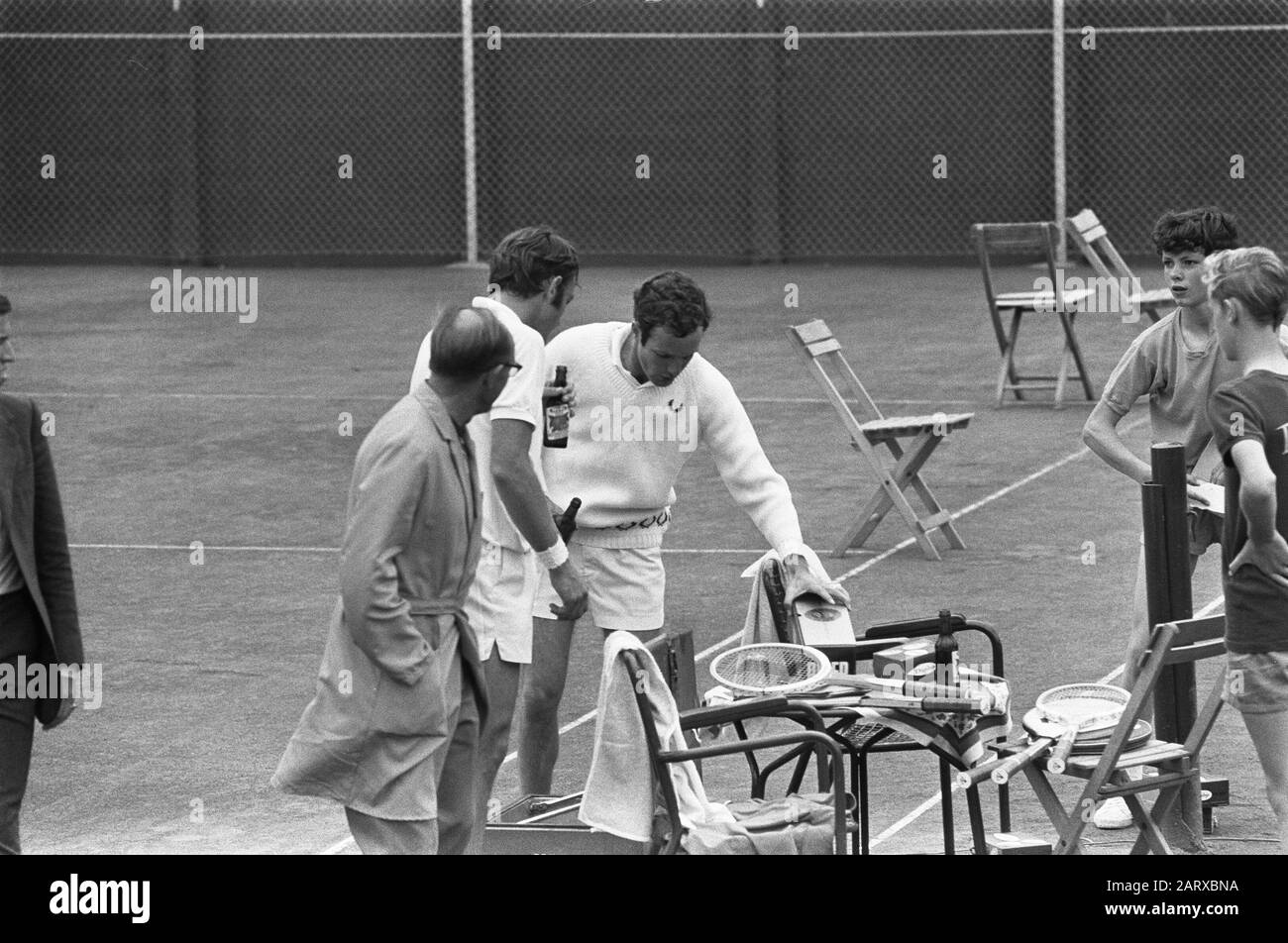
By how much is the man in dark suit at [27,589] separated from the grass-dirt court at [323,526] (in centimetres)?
121

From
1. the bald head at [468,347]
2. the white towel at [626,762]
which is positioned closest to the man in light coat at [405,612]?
the bald head at [468,347]

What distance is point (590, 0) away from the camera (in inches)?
937

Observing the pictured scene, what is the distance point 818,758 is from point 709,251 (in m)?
18.6

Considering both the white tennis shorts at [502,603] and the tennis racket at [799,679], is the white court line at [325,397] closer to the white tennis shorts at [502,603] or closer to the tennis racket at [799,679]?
the white tennis shorts at [502,603]

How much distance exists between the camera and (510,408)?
5977 mm

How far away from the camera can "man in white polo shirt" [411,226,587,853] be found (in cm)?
590

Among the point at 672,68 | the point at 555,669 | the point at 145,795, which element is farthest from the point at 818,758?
the point at 672,68

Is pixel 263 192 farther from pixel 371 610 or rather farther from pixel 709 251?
pixel 371 610

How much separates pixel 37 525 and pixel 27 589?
0.59 ft

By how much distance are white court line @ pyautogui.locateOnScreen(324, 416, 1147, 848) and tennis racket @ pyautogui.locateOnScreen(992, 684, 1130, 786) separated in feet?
3.18

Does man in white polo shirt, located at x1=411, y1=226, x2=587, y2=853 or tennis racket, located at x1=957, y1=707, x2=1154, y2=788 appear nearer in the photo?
tennis racket, located at x1=957, y1=707, x2=1154, y2=788

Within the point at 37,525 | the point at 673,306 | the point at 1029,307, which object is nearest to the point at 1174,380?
the point at 673,306

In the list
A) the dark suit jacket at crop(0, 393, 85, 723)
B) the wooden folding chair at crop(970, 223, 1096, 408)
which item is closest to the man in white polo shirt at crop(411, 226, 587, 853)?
the dark suit jacket at crop(0, 393, 85, 723)

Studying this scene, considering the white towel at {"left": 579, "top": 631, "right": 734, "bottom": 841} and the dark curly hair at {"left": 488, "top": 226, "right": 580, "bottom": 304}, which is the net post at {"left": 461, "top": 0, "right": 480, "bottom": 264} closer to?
the dark curly hair at {"left": 488, "top": 226, "right": 580, "bottom": 304}
